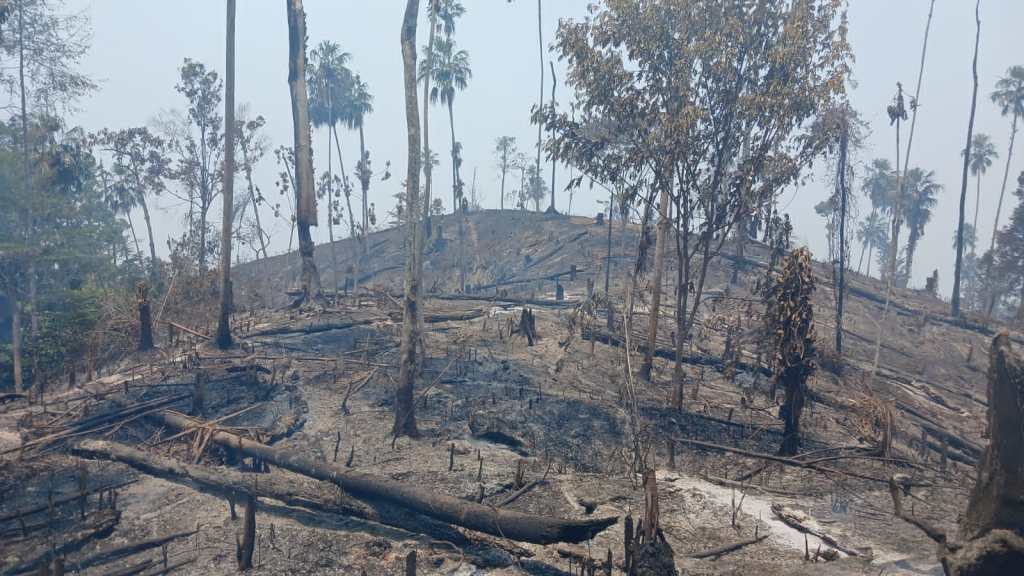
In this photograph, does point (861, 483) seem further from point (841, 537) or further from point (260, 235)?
point (260, 235)

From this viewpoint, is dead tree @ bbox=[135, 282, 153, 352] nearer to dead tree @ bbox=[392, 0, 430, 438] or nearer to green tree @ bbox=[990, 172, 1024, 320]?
dead tree @ bbox=[392, 0, 430, 438]

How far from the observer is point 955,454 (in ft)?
55.8

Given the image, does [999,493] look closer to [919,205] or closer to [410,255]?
A: [410,255]

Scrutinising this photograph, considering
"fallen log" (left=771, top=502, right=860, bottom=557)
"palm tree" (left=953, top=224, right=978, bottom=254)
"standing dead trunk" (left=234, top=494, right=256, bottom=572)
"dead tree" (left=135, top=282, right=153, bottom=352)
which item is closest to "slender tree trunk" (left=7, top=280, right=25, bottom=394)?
"dead tree" (left=135, top=282, right=153, bottom=352)

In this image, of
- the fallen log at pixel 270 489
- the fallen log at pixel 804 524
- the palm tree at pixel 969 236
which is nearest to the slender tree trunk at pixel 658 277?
the fallen log at pixel 804 524

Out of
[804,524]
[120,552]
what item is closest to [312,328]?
[120,552]

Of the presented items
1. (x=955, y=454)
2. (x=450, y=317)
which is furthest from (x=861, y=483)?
(x=450, y=317)

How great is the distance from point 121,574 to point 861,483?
14.2 metres

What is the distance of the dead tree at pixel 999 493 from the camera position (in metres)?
7.08

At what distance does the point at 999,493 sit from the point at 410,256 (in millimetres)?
11774

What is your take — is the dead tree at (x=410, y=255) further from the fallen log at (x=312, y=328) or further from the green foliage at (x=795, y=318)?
the green foliage at (x=795, y=318)

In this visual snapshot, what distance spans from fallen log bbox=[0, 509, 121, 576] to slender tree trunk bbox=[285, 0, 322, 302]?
15715 mm

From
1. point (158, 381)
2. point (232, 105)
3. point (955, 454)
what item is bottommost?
point (955, 454)

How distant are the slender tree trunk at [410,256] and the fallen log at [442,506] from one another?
3193 mm
